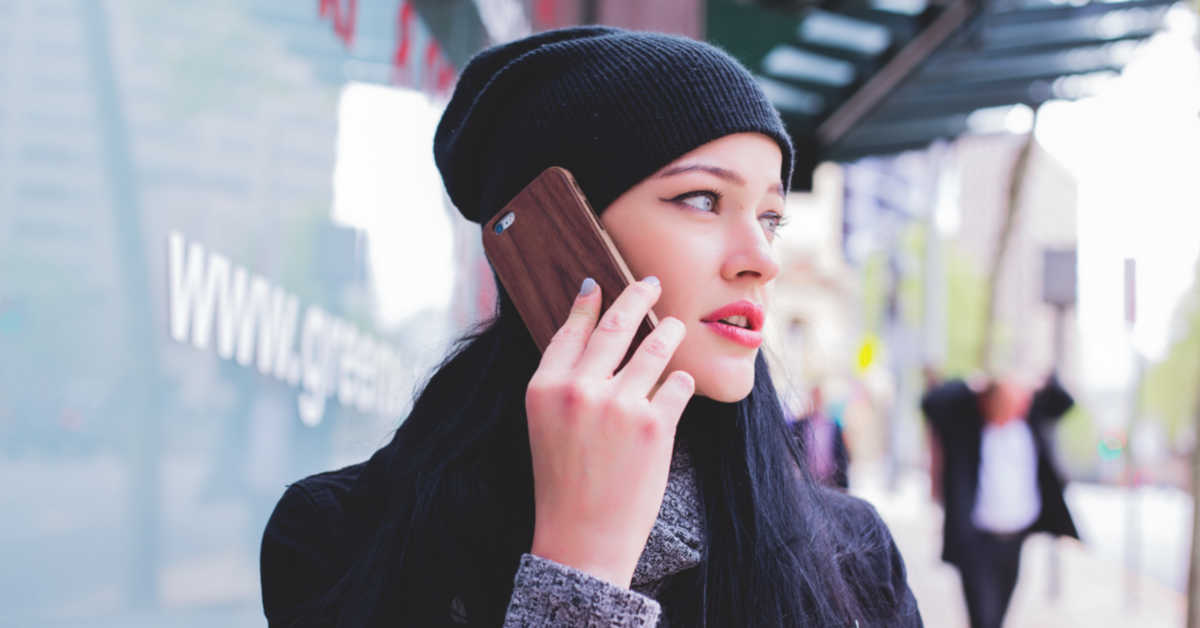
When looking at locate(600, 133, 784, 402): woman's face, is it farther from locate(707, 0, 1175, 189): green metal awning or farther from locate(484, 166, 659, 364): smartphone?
locate(707, 0, 1175, 189): green metal awning

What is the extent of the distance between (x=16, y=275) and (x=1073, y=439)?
44.4m

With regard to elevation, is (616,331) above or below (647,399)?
above

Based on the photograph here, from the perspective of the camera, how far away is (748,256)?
1531 millimetres

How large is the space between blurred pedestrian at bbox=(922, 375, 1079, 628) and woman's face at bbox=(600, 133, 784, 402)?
14.8 feet

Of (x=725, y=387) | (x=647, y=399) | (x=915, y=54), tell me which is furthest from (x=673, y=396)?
(x=915, y=54)

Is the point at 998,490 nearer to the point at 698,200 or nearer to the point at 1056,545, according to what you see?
the point at 1056,545

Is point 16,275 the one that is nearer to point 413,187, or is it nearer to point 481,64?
point 481,64

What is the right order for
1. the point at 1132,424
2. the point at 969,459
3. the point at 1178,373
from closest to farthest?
1. the point at 969,459
2. the point at 1132,424
3. the point at 1178,373

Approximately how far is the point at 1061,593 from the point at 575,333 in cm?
1012

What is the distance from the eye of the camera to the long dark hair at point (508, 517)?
154 centimetres

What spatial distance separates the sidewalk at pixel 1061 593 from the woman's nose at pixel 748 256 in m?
5.15

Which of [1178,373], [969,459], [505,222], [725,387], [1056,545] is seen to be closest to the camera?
[725,387]

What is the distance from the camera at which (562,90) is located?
A: 167cm

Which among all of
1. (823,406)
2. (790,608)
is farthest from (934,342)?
(790,608)
